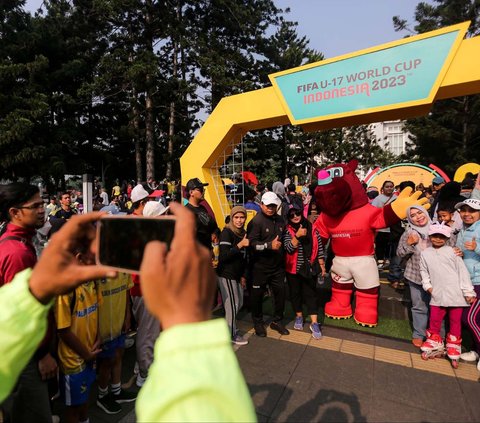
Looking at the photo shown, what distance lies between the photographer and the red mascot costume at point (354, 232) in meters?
3.87

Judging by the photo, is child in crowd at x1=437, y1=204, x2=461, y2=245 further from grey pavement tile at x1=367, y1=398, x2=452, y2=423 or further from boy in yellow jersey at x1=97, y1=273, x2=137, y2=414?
boy in yellow jersey at x1=97, y1=273, x2=137, y2=414

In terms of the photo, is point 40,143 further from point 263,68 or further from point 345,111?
point 345,111

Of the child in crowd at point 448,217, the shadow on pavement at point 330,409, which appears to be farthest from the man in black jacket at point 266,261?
the child in crowd at point 448,217

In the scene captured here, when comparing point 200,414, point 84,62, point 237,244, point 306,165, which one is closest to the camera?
point 200,414

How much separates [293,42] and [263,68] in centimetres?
527

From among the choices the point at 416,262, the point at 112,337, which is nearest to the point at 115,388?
the point at 112,337

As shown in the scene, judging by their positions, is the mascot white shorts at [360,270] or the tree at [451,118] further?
the tree at [451,118]

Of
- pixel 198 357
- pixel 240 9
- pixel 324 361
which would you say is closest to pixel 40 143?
pixel 240 9

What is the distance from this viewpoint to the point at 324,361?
331 centimetres

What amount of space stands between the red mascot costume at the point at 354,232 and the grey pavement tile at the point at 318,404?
1443mm

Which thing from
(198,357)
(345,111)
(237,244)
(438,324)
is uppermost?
(345,111)

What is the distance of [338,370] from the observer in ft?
10.3

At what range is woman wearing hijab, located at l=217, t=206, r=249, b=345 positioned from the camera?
3.71 meters

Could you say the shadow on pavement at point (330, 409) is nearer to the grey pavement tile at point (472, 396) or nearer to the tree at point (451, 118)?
the grey pavement tile at point (472, 396)
